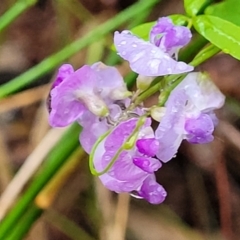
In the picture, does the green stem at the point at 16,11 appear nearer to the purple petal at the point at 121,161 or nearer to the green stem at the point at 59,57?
the green stem at the point at 59,57

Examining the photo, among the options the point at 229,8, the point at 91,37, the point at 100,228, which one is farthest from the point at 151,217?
the point at 229,8

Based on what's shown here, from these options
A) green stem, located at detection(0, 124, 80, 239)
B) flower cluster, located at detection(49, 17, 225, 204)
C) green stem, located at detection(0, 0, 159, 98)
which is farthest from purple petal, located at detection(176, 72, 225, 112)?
green stem, located at detection(0, 0, 159, 98)

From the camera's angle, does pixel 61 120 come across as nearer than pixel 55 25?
Yes

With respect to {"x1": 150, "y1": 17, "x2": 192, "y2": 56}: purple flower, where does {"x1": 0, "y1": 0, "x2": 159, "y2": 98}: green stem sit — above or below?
below

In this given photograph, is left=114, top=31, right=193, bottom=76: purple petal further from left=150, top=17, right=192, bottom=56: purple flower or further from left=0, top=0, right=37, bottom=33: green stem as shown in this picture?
left=0, top=0, right=37, bottom=33: green stem

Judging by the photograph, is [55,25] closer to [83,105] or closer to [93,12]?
[93,12]

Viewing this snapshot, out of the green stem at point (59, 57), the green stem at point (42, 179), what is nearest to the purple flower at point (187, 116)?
the green stem at point (42, 179)
